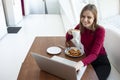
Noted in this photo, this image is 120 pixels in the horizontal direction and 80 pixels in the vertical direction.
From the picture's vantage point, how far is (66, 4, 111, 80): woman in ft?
4.34

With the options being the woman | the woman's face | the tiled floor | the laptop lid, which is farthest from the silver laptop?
the tiled floor

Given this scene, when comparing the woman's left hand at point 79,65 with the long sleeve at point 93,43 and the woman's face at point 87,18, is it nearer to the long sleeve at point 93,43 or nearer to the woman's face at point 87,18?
the long sleeve at point 93,43

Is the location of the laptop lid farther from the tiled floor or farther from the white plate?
the tiled floor

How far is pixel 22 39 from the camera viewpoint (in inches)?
137

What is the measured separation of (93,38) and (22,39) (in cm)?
239

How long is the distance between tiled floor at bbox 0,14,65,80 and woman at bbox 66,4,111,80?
1237 mm

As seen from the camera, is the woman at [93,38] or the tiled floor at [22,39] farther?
the tiled floor at [22,39]

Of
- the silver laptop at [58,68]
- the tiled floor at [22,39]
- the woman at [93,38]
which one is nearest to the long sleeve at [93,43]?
the woman at [93,38]

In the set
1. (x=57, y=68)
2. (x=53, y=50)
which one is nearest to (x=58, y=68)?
(x=57, y=68)

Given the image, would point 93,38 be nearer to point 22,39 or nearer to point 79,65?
point 79,65

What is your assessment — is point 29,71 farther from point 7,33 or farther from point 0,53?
point 7,33

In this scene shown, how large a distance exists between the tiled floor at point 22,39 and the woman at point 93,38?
1237 millimetres

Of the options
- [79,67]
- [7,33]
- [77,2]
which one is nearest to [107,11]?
[77,2]

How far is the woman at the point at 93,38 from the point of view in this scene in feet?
4.34
